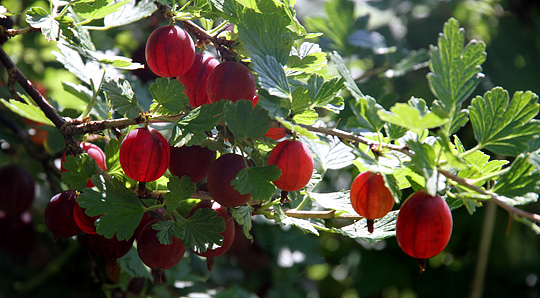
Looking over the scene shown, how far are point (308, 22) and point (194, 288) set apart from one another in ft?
2.22

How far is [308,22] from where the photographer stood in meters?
1.17

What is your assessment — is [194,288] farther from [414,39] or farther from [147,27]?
[414,39]

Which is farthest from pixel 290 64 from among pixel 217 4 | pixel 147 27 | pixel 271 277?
pixel 271 277

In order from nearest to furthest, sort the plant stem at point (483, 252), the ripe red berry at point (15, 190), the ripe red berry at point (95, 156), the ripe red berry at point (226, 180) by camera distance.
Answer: the ripe red berry at point (226, 180) < the ripe red berry at point (95, 156) < the ripe red berry at point (15, 190) < the plant stem at point (483, 252)

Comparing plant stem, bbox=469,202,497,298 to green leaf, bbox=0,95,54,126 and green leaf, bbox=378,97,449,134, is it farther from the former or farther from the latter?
green leaf, bbox=0,95,54,126

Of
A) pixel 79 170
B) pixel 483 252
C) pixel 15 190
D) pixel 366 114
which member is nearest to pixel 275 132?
pixel 366 114

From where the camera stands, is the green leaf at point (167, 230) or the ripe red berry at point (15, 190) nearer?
the green leaf at point (167, 230)

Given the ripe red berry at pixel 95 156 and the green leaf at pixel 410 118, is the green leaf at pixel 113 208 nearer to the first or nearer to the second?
the ripe red berry at pixel 95 156

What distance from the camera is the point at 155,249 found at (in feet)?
2.05

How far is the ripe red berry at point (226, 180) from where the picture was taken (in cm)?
57

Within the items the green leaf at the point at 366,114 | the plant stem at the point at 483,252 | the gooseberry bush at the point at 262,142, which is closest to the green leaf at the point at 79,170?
the gooseberry bush at the point at 262,142

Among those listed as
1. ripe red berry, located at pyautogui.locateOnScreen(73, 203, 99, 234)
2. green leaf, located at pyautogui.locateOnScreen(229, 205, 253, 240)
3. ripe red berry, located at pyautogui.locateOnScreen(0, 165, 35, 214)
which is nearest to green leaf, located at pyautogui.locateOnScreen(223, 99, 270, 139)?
green leaf, located at pyautogui.locateOnScreen(229, 205, 253, 240)

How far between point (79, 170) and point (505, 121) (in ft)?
1.65

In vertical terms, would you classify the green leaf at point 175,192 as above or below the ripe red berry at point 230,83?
below
